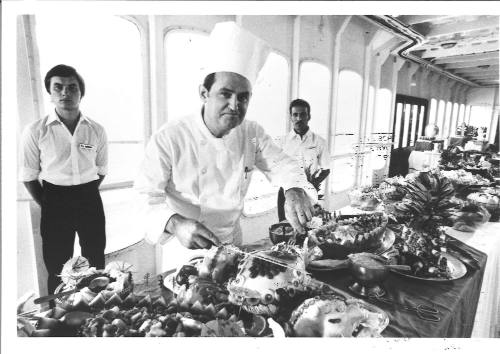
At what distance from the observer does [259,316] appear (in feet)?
2.65

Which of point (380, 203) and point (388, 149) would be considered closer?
point (388, 149)

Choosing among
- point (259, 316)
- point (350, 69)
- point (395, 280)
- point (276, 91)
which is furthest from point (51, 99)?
point (395, 280)

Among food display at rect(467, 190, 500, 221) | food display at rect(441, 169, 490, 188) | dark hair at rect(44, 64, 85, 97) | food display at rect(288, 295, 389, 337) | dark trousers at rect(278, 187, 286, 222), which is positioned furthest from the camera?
food display at rect(441, 169, 490, 188)

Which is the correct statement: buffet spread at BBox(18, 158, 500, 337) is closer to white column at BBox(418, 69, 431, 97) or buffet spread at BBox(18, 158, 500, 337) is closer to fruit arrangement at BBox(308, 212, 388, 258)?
fruit arrangement at BBox(308, 212, 388, 258)

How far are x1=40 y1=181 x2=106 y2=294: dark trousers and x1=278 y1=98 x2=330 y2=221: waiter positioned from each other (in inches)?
28.4

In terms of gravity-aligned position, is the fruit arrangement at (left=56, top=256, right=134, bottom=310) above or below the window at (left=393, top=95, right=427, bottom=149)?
below

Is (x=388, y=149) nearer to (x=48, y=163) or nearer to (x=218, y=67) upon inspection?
(x=218, y=67)

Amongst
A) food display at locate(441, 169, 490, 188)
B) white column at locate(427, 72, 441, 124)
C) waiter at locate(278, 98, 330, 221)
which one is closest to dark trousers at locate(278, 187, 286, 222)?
waiter at locate(278, 98, 330, 221)

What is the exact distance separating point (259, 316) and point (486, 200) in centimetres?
161

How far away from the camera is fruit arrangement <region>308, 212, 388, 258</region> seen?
3.54 feet

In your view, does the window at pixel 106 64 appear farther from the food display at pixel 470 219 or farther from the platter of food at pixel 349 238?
the food display at pixel 470 219

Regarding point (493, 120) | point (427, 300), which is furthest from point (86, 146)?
point (493, 120)

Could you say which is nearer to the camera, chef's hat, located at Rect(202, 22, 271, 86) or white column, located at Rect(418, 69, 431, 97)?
chef's hat, located at Rect(202, 22, 271, 86)

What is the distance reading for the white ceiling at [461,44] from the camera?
1082mm
